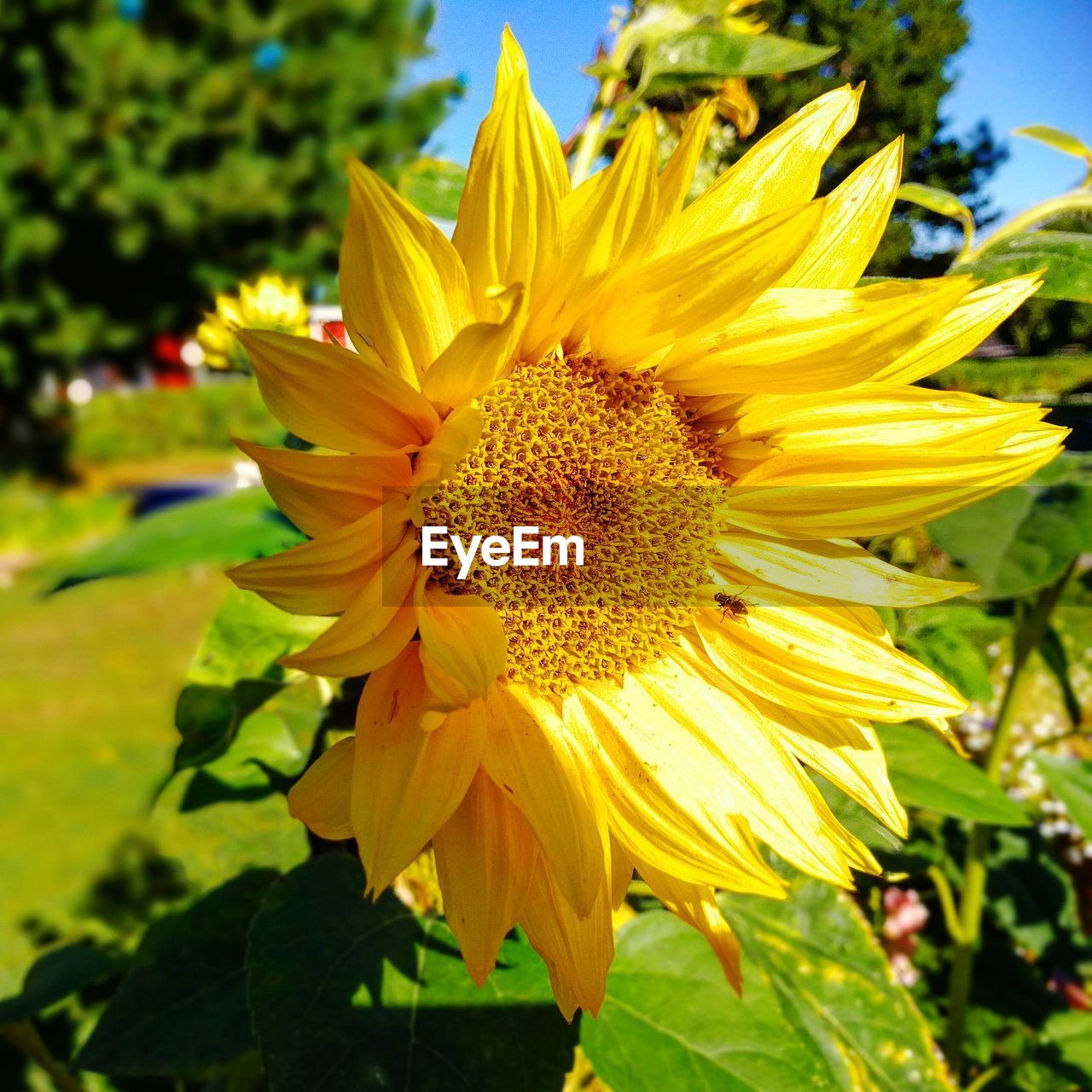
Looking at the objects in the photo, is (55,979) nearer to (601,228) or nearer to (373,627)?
(373,627)

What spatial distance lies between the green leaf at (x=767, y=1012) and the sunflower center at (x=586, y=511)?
28 centimetres

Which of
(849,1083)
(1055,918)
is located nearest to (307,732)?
(849,1083)

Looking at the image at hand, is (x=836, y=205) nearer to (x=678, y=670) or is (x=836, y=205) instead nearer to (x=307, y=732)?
(x=678, y=670)

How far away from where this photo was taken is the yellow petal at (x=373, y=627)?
0.41 m

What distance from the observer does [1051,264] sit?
500mm

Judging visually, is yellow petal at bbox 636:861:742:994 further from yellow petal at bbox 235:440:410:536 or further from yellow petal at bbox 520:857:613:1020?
yellow petal at bbox 235:440:410:536

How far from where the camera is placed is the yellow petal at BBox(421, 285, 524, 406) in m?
0.40

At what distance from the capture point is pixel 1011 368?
1.90 ft

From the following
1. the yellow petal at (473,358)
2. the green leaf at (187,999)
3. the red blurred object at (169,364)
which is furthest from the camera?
the red blurred object at (169,364)

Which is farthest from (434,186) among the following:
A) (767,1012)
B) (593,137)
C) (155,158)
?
(155,158)

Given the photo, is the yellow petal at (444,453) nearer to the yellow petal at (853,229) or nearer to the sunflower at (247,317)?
the yellow petal at (853,229)

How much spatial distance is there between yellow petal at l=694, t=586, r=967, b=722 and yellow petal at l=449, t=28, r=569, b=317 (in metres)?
0.26

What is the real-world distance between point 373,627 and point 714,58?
0.44 metres

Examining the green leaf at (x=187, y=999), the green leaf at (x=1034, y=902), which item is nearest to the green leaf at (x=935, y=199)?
the green leaf at (x=187, y=999)
